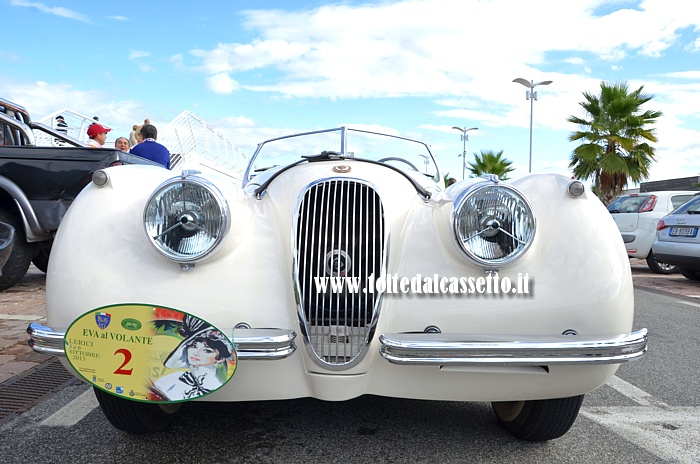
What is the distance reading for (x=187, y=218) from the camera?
7.38ft

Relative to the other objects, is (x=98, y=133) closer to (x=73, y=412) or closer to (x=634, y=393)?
(x=73, y=412)

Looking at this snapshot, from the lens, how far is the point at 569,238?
2.30m

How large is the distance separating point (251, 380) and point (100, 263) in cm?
72

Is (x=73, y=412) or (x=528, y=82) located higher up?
(x=528, y=82)

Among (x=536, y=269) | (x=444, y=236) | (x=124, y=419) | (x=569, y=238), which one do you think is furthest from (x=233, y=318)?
(x=569, y=238)

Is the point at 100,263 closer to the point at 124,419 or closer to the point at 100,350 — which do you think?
the point at 100,350

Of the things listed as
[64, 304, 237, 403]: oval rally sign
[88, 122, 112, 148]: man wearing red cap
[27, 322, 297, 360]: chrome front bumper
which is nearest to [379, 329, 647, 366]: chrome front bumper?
[27, 322, 297, 360]: chrome front bumper

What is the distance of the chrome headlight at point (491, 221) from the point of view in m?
2.24

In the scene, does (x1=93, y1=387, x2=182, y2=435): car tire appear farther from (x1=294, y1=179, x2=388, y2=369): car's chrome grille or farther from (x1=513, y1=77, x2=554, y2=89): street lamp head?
(x1=513, y1=77, x2=554, y2=89): street lamp head

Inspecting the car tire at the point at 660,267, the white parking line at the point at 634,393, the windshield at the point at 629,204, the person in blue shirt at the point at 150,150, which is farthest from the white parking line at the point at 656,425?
the windshield at the point at 629,204

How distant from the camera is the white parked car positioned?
977 centimetres

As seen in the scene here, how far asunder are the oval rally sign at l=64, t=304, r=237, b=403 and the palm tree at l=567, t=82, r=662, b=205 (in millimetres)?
18756

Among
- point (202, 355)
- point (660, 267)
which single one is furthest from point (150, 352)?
point (660, 267)

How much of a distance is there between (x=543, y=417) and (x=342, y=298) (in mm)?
983
